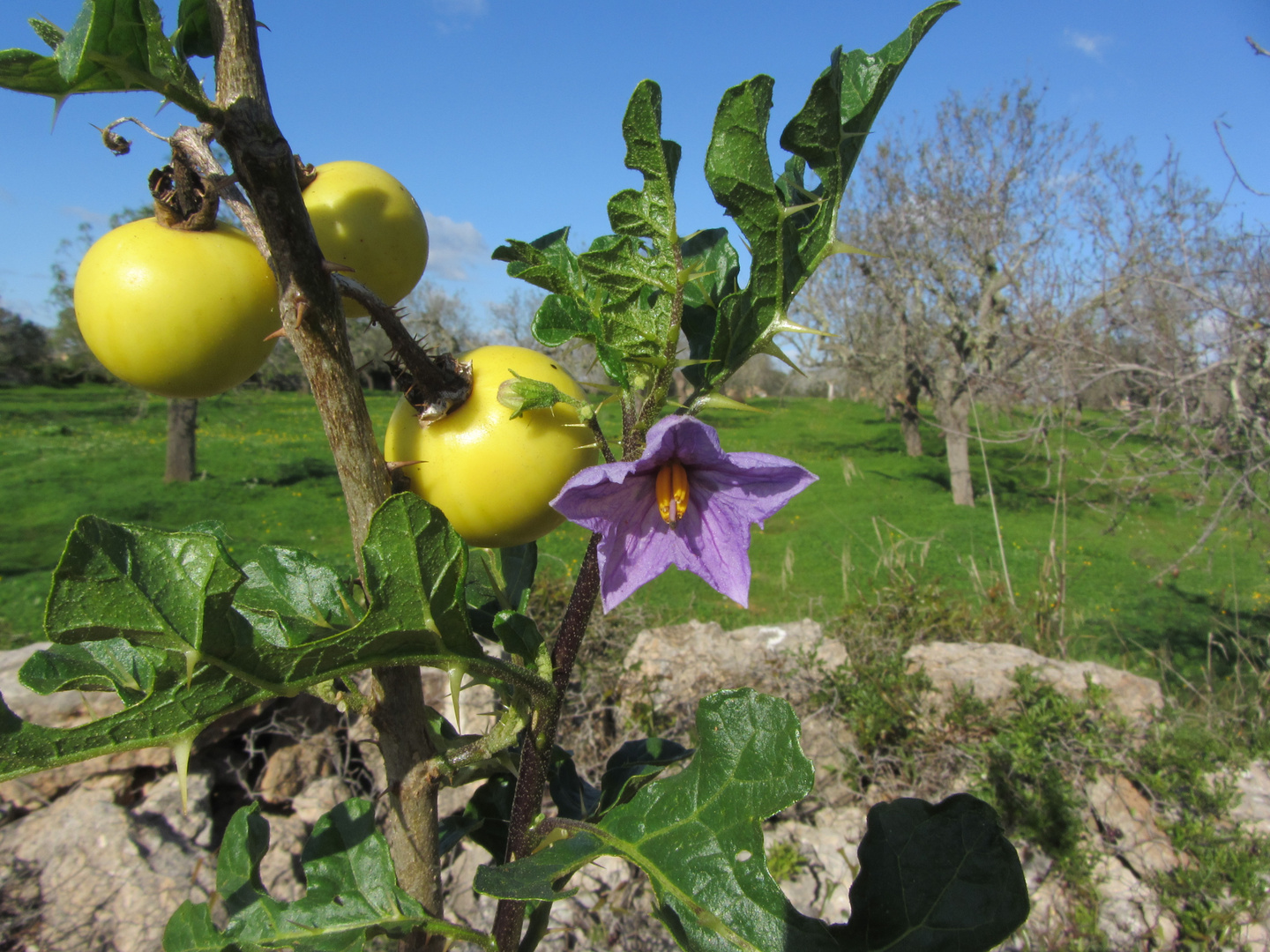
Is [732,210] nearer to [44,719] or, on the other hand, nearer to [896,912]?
[896,912]

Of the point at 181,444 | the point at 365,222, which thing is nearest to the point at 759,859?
the point at 365,222

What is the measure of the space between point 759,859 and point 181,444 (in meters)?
18.7

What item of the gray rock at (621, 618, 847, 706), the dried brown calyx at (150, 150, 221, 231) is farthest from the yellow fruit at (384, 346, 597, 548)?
the gray rock at (621, 618, 847, 706)

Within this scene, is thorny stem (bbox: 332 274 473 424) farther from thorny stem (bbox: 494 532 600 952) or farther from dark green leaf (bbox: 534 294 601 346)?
thorny stem (bbox: 494 532 600 952)

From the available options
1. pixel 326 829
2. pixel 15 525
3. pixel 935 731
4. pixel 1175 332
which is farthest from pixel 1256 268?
pixel 15 525

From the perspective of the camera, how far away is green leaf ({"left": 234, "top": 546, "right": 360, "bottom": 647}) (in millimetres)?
955

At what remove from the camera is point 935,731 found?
18.0 ft

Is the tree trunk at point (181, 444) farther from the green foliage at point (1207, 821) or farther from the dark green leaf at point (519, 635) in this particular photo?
the dark green leaf at point (519, 635)

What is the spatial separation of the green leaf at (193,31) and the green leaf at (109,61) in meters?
0.16

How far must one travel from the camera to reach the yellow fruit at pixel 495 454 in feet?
3.20

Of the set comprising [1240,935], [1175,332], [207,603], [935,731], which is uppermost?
[1175,332]

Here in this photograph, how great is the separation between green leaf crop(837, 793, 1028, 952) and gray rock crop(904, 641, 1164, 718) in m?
5.10

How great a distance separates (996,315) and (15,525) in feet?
70.7

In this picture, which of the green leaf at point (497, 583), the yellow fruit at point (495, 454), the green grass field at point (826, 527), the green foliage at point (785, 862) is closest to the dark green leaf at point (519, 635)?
the yellow fruit at point (495, 454)
